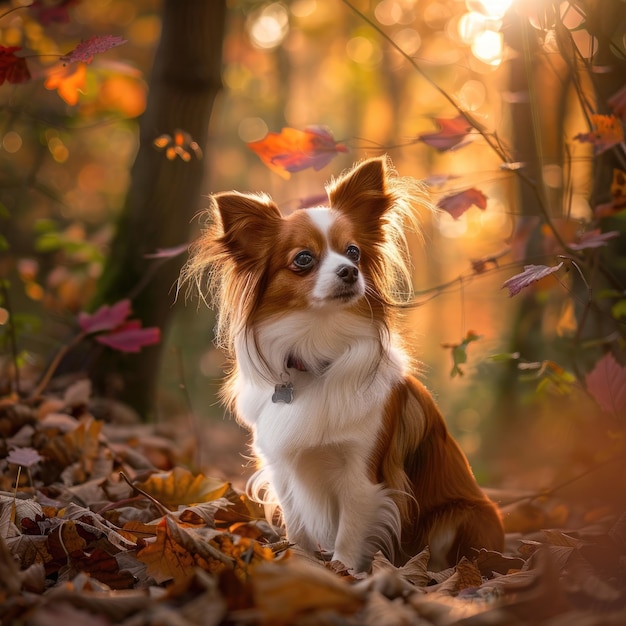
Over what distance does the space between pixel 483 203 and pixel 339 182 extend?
2.23 feet

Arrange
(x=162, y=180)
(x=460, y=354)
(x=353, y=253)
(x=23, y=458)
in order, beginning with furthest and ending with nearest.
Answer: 1. (x=162, y=180)
2. (x=460, y=354)
3. (x=353, y=253)
4. (x=23, y=458)

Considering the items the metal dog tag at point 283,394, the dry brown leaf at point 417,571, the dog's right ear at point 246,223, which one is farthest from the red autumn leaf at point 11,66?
the dry brown leaf at point 417,571

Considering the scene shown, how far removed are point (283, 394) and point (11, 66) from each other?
1853 millimetres

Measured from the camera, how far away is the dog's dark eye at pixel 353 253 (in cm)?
324

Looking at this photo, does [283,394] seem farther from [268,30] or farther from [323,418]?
[268,30]

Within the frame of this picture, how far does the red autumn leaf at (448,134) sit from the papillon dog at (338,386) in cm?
24

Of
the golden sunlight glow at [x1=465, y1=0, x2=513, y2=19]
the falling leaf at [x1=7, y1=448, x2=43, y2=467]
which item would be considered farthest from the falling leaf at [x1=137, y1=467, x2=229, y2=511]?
the golden sunlight glow at [x1=465, y1=0, x2=513, y2=19]

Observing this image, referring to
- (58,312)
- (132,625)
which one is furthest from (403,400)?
(58,312)

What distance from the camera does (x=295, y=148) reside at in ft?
11.4

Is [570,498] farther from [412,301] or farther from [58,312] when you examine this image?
[58,312]

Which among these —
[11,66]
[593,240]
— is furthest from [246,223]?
[593,240]

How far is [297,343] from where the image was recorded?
329cm

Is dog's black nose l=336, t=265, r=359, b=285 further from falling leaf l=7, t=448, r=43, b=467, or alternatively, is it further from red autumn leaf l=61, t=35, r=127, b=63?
falling leaf l=7, t=448, r=43, b=467

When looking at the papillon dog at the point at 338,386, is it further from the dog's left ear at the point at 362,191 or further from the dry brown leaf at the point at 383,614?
the dry brown leaf at the point at 383,614
